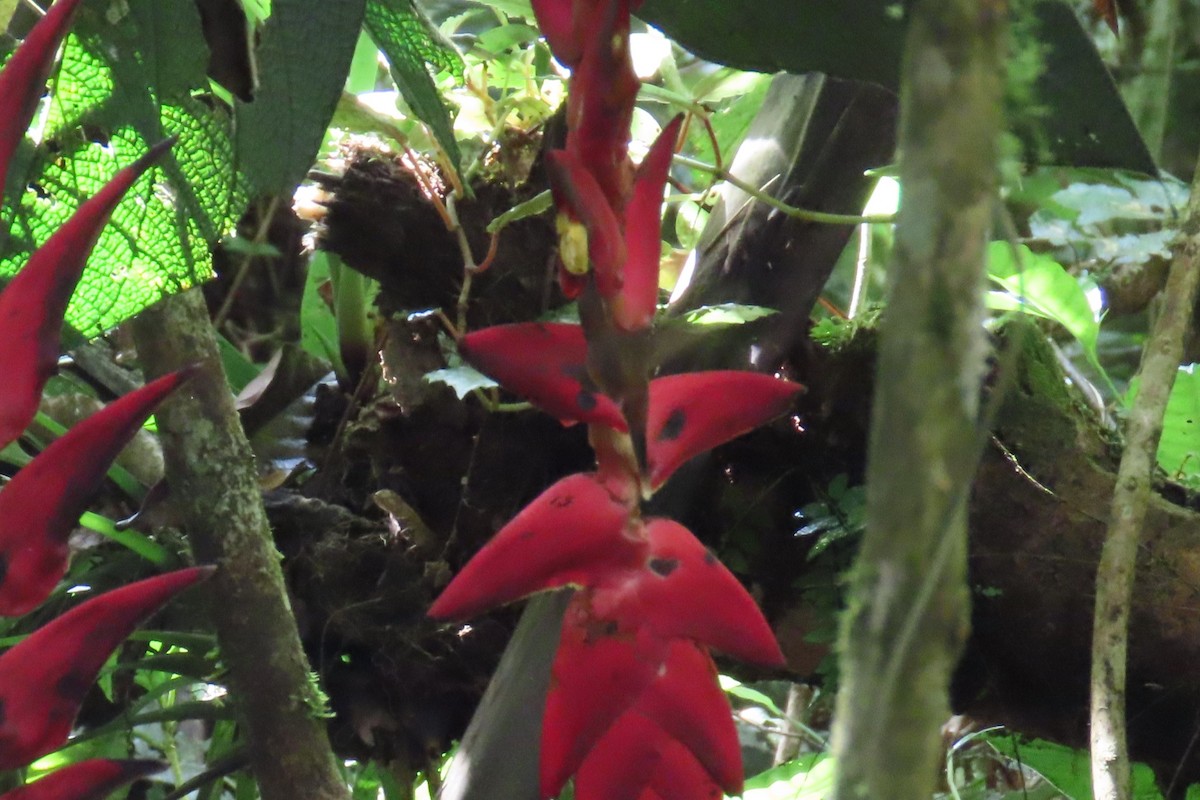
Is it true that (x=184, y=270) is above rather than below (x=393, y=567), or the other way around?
above

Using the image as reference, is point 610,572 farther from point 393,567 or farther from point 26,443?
point 26,443

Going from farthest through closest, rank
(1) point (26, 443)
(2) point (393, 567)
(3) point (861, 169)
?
(1) point (26, 443), (2) point (393, 567), (3) point (861, 169)

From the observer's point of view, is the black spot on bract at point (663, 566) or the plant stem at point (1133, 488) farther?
the plant stem at point (1133, 488)

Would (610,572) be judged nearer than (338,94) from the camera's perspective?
Yes

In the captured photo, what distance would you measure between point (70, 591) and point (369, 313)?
1.08 ft

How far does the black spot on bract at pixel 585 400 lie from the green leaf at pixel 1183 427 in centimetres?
76

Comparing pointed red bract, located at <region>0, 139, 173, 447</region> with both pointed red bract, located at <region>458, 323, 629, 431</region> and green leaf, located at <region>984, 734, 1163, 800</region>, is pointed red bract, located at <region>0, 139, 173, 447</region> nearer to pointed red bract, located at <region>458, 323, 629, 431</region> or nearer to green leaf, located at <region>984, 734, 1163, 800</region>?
pointed red bract, located at <region>458, 323, 629, 431</region>

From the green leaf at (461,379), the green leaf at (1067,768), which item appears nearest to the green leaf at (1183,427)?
the green leaf at (1067,768)

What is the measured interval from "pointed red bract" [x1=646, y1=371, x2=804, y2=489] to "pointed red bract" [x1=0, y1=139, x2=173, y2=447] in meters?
0.19

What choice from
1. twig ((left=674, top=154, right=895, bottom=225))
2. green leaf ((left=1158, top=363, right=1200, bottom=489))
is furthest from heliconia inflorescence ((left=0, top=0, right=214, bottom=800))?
green leaf ((left=1158, top=363, right=1200, bottom=489))

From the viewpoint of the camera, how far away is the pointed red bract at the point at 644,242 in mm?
335

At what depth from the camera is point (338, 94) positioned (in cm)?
51

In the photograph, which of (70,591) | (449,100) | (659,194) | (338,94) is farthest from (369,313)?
(659,194)

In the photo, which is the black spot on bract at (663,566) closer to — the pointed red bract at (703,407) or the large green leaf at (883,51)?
the pointed red bract at (703,407)
